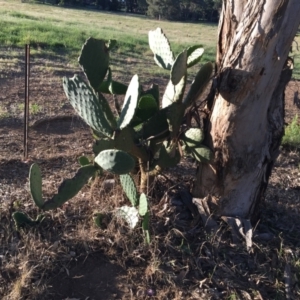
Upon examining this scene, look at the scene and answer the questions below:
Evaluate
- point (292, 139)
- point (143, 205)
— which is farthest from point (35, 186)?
point (292, 139)

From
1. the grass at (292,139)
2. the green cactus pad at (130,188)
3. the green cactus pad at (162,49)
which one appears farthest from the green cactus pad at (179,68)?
the grass at (292,139)

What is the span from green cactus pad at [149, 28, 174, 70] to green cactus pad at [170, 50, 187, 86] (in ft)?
1.54

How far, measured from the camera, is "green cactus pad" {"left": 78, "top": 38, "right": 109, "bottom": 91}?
3.57 meters

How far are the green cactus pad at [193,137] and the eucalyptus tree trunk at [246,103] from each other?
3.7 inches

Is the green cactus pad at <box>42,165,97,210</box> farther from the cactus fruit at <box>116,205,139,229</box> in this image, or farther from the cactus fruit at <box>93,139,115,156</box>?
the cactus fruit at <box>116,205,139,229</box>

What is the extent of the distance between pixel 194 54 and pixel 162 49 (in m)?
0.26

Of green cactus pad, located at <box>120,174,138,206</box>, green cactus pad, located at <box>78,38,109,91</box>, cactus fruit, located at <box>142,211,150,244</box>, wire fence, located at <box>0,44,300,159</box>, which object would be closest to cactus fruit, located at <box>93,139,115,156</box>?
green cactus pad, located at <box>120,174,138,206</box>

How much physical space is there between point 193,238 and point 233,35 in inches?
53.3

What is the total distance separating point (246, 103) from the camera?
11.2 ft

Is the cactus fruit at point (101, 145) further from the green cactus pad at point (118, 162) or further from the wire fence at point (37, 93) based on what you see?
the wire fence at point (37, 93)

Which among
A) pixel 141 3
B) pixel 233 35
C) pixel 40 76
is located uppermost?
pixel 233 35

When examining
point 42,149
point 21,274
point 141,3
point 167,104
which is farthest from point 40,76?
point 141,3

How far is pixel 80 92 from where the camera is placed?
3449 mm

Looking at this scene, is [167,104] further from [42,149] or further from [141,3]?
[141,3]
